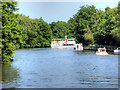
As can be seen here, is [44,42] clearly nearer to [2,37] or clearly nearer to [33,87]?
[2,37]

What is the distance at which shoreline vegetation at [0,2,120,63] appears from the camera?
40969 mm

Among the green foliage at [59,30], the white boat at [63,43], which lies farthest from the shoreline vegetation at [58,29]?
the white boat at [63,43]

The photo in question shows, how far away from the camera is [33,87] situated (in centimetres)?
2303

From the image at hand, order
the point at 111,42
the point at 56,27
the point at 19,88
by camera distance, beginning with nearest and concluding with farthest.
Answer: the point at 19,88 < the point at 111,42 < the point at 56,27

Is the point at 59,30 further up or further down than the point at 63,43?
further up

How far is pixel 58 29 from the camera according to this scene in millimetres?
193000

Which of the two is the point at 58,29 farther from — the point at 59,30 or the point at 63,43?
the point at 63,43

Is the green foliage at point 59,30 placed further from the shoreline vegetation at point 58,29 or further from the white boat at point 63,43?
the white boat at point 63,43

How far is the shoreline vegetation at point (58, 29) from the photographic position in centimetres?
4097

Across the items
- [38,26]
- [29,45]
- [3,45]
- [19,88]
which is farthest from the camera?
[38,26]

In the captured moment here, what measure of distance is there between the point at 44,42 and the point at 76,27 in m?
30.1

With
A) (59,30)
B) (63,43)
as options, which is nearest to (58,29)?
(59,30)

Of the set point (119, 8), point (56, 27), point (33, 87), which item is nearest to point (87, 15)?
point (119, 8)

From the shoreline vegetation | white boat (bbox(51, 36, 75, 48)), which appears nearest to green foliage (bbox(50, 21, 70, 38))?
the shoreline vegetation
